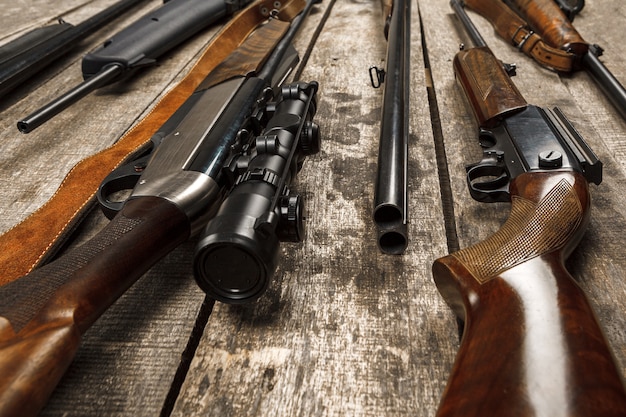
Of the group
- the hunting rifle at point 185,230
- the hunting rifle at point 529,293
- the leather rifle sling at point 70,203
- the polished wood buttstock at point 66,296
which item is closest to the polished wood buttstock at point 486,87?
the hunting rifle at point 529,293

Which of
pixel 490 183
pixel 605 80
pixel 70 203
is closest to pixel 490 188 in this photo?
pixel 490 183

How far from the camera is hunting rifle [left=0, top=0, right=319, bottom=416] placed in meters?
0.61

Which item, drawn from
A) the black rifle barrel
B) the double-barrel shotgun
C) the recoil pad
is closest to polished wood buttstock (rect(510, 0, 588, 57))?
the double-barrel shotgun

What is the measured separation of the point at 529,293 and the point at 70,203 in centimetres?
108

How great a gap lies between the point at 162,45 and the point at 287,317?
61.1 inches

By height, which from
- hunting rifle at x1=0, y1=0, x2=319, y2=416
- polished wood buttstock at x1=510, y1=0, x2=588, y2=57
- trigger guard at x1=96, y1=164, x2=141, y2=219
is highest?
hunting rifle at x1=0, y1=0, x2=319, y2=416

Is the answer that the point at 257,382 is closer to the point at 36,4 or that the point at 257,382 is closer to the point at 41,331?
the point at 41,331

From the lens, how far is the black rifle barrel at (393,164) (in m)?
0.91

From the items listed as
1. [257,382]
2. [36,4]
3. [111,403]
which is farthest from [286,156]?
[36,4]

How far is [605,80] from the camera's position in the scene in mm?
1542

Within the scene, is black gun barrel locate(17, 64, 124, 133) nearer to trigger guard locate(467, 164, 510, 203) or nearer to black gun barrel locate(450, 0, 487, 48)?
trigger guard locate(467, 164, 510, 203)

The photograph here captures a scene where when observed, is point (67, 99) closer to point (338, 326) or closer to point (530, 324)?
point (338, 326)

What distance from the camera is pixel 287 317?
2.89ft

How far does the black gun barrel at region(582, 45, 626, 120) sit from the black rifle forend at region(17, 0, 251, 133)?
1.63 m
